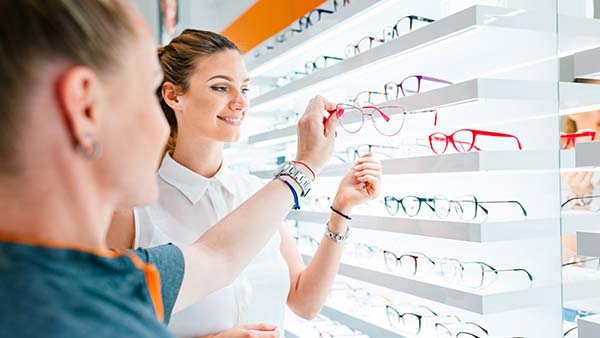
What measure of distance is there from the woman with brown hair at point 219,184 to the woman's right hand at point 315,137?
237mm

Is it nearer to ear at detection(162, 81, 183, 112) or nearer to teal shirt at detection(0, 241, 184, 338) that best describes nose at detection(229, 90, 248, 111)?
ear at detection(162, 81, 183, 112)

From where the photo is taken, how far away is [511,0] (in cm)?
166

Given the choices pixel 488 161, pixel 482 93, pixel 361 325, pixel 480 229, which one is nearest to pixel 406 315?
pixel 361 325

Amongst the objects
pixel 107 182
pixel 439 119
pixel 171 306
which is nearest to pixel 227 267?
pixel 171 306

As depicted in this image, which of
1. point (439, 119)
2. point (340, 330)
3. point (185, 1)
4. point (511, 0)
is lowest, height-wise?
point (340, 330)

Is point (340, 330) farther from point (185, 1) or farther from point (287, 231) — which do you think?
point (185, 1)

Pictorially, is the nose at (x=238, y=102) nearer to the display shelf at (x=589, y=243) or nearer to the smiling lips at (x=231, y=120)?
the smiling lips at (x=231, y=120)

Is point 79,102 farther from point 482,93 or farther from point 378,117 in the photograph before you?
point 378,117

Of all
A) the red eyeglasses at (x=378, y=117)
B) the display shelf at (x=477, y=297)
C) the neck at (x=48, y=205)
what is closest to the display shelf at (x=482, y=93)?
the red eyeglasses at (x=378, y=117)

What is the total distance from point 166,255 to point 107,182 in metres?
0.46

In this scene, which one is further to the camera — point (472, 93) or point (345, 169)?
point (345, 169)

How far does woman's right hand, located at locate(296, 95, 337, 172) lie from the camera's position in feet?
5.14

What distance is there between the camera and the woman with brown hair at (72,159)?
60cm

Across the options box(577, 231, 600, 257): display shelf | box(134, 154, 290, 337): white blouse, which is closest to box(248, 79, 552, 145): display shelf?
box(577, 231, 600, 257): display shelf
